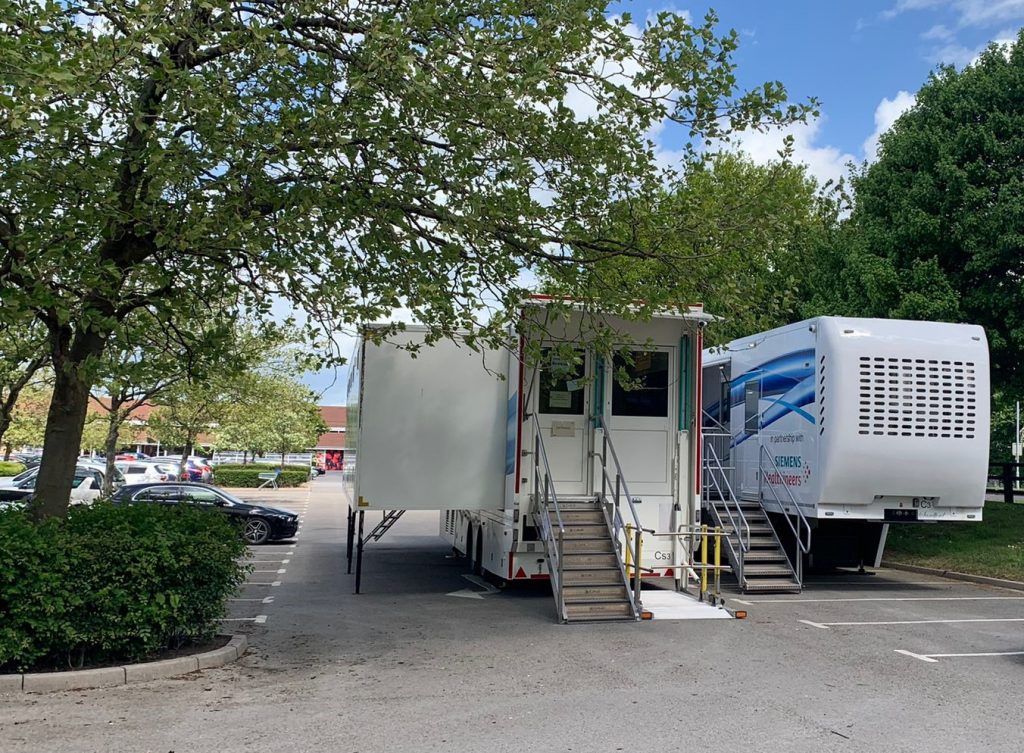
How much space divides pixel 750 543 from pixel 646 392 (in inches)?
120

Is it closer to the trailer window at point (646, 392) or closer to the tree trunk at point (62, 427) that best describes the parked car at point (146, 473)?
the trailer window at point (646, 392)

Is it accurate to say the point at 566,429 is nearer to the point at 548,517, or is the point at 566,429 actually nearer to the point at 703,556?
the point at 548,517

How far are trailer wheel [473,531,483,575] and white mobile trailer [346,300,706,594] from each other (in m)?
1.19

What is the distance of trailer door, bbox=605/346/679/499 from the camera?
12016 mm

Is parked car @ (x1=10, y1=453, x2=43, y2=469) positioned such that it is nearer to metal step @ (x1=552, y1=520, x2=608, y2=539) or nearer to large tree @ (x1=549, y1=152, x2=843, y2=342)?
metal step @ (x1=552, y1=520, x2=608, y2=539)

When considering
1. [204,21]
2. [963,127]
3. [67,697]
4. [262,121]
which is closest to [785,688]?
[67,697]

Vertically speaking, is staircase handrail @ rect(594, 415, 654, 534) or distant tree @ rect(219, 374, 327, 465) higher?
distant tree @ rect(219, 374, 327, 465)

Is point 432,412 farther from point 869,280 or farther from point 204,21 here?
point 869,280

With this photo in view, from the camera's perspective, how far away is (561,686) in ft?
23.8

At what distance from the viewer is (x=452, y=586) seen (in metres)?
13.4

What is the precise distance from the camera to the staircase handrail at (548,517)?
10141mm

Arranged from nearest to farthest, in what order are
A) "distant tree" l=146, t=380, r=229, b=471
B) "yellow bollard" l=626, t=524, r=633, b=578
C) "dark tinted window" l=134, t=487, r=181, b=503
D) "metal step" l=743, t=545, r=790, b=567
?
1. "yellow bollard" l=626, t=524, r=633, b=578
2. "metal step" l=743, t=545, r=790, b=567
3. "dark tinted window" l=134, t=487, r=181, b=503
4. "distant tree" l=146, t=380, r=229, b=471

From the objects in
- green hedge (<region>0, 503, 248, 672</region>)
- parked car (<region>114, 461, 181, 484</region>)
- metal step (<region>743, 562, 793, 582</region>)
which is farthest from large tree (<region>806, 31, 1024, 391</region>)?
parked car (<region>114, 461, 181, 484</region>)

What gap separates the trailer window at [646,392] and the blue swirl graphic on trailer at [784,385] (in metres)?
2.31
